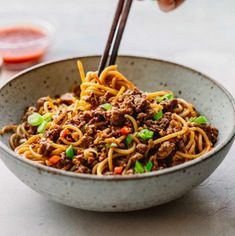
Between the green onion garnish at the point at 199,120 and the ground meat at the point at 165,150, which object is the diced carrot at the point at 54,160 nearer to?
the ground meat at the point at 165,150

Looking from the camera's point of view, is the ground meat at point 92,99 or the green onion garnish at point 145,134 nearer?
the green onion garnish at point 145,134

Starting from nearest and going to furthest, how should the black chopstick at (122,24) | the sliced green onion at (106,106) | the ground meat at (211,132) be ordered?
the sliced green onion at (106,106)
the ground meat at (211,132)
the black chopstick at (122,24)

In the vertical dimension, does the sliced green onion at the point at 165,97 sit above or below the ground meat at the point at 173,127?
above

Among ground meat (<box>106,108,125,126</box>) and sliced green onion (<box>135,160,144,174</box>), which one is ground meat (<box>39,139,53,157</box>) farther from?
sliced green onion (<box>135,160,144,174</box>)

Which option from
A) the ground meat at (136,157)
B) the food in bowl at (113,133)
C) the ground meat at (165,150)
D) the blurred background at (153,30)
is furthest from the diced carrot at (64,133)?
the blurred background at (153,30)

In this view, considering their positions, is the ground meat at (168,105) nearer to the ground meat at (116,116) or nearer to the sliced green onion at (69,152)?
the ground meat at (116,116)

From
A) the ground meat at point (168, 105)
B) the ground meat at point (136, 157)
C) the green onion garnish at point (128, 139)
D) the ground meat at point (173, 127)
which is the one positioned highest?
the ground meat at point (168, 105)

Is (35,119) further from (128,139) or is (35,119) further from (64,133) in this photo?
(128,139)

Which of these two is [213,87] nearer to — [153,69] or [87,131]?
[153,69]

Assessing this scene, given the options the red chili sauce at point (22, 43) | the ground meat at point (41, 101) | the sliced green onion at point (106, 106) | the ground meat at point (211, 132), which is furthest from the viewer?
the red chili sauce at point (22, 43)
